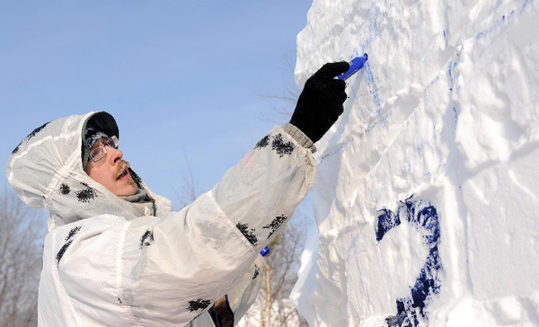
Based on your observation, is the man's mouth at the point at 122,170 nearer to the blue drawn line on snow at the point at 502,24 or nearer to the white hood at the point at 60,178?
the white hood at the point at 60,178

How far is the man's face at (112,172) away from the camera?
224cm

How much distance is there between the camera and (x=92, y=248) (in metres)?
1.81

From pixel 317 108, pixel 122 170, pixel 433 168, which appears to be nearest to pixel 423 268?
pixel 433 168

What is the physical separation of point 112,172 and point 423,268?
1123 mm

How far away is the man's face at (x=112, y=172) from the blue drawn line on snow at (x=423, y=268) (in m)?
0.93

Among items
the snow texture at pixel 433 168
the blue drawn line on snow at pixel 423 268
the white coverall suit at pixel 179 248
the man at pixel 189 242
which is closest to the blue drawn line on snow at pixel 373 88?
the snow texture at pixel 433 168

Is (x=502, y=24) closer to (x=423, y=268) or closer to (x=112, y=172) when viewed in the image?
(x=423, y=268)

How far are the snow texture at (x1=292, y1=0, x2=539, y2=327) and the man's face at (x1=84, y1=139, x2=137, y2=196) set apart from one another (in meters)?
0.82

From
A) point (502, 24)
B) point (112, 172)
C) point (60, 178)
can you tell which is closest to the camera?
point (502, 24)

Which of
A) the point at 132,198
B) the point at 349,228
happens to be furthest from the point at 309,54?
the point at 132,198

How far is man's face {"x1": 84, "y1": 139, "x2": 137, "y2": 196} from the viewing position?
224cm

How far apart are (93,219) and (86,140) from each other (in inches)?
14.8

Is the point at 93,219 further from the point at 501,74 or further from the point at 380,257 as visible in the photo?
the point at 501,74

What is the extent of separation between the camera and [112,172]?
227cm
